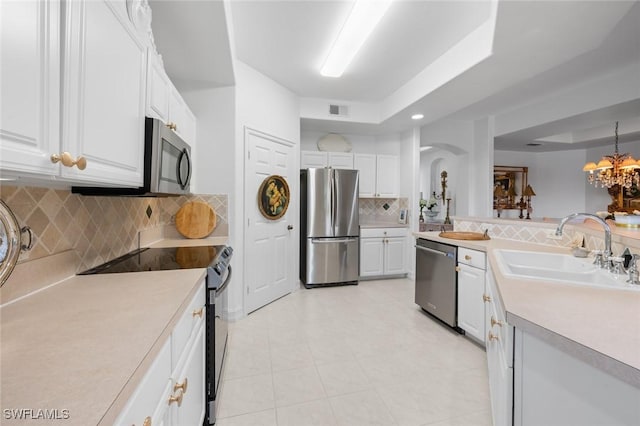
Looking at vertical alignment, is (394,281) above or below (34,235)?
below

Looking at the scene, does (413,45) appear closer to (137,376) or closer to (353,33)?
(353,33)

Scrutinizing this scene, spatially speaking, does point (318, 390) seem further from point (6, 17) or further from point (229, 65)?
point (229, 65)

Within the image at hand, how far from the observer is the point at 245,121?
10.1 feet

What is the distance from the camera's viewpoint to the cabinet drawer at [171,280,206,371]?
96 cm

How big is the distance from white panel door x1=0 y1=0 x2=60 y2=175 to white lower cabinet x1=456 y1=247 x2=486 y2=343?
2644mm

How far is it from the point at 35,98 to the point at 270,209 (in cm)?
269

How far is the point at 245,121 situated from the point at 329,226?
1.80 metres

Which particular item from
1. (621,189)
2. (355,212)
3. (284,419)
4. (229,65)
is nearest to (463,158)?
(355,212)

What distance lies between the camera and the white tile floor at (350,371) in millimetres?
1659

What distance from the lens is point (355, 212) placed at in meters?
4.21

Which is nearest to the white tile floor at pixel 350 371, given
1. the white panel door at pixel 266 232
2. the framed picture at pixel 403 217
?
the white panel door at pixel 266 232

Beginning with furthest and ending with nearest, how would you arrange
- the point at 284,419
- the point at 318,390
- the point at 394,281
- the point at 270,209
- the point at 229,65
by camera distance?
1. the point at 394,281
2. the point at 270,209
3. the point at 229,65
4. the point at 318,390
5. the point at 284,419

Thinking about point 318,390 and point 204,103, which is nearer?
point 318,390

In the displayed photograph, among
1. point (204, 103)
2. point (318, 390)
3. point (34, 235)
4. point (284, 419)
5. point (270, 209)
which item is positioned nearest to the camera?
point (34, 235)
